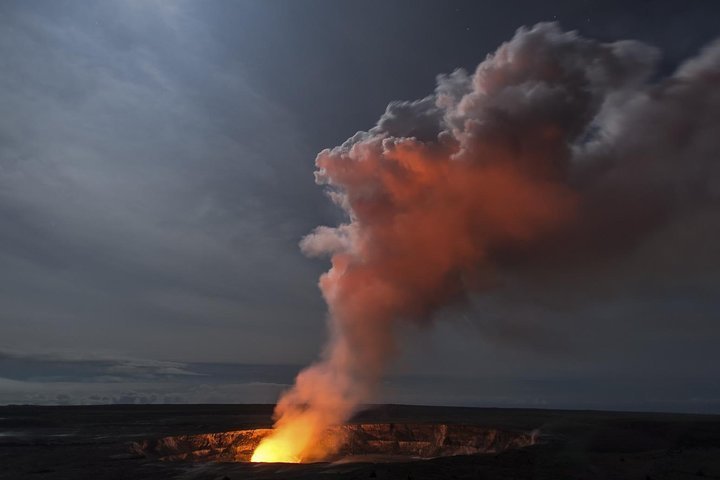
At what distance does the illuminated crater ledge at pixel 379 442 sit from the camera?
55.7 meters

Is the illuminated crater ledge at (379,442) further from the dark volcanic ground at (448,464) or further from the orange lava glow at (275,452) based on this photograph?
the dark volcanic ground at (448,464)

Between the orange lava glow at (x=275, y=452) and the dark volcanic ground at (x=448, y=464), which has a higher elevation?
the dark volcanic ground at (x=448, y=464)

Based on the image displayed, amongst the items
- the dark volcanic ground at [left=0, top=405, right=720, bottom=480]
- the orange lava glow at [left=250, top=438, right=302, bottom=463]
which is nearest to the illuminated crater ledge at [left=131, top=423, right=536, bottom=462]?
the orange lava glow at [left=250, top=438, right=302, bottom=463]

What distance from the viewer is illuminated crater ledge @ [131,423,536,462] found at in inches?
2194

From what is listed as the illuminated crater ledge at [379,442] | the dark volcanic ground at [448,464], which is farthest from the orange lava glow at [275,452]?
the dark volcanic ground at [448,464]

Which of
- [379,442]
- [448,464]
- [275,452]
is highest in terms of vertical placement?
[448,464]

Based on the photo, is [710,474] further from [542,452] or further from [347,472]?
[347,472]

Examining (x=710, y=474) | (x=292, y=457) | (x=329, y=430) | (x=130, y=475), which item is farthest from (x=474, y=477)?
(x=329, y=430)

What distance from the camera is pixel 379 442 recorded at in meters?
61.6

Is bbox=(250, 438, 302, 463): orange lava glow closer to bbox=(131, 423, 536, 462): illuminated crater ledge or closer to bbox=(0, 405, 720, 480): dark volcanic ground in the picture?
bbox=(131, 423, 536, 462): illuminated crater ledge

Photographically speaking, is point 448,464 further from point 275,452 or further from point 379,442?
point 379,442

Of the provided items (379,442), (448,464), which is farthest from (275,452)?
(448,464)

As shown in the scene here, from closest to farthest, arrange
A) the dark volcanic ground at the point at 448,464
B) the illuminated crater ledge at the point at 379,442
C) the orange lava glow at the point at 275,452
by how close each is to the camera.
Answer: the dark volcanic ground at the point at 448,464, the orange lava glow at the point at 275,452, the illuminated crater ledge at the point at 379,442

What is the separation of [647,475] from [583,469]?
12.3 feet
